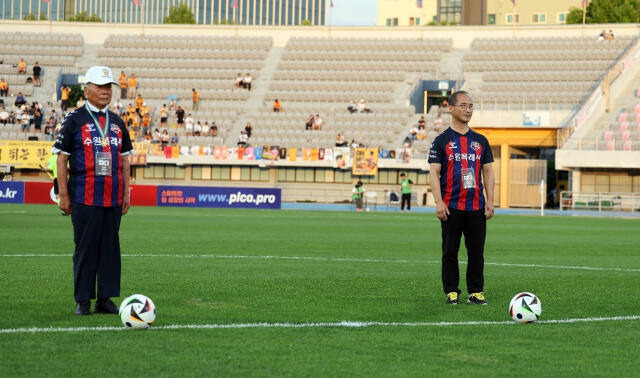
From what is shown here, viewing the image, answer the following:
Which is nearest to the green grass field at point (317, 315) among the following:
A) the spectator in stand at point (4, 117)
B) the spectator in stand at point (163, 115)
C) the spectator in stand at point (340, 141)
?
the spectator in stand at point (340, 141)

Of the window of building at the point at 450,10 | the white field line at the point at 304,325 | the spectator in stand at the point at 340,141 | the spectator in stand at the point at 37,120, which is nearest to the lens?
the white field line at the point at 304,325

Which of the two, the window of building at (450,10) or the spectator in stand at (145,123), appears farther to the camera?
the window of building at (450,10)

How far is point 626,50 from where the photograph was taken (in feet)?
196

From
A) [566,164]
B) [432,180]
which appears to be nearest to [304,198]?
[566,164]

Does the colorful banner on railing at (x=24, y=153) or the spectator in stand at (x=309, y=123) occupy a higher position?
the spectator in stand at (x=309, y=123)

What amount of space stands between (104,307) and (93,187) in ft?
3.68

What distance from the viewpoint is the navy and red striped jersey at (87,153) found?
8625mm

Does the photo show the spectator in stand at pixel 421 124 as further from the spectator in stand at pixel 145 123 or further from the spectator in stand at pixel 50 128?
the spectator in stand at pixel 50 128

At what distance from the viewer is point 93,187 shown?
8.68 metres

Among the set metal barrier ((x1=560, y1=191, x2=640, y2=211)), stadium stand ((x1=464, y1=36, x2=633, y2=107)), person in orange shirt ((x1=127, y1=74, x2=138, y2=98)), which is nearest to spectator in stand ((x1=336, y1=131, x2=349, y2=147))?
stadium stand ((x1=464, y1=36, x2=633, y2=107))

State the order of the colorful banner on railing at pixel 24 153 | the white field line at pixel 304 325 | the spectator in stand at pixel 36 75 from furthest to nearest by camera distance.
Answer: the spectator in stand at pixel 36 75, the colorful banner on railing at pixel 24 153, the white field line at pixel 304 325

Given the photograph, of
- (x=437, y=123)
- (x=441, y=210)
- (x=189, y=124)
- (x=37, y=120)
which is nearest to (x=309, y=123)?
(x=189, y=124)

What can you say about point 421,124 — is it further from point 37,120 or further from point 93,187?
point 93,187

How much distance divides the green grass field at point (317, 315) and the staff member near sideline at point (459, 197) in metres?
0.33
